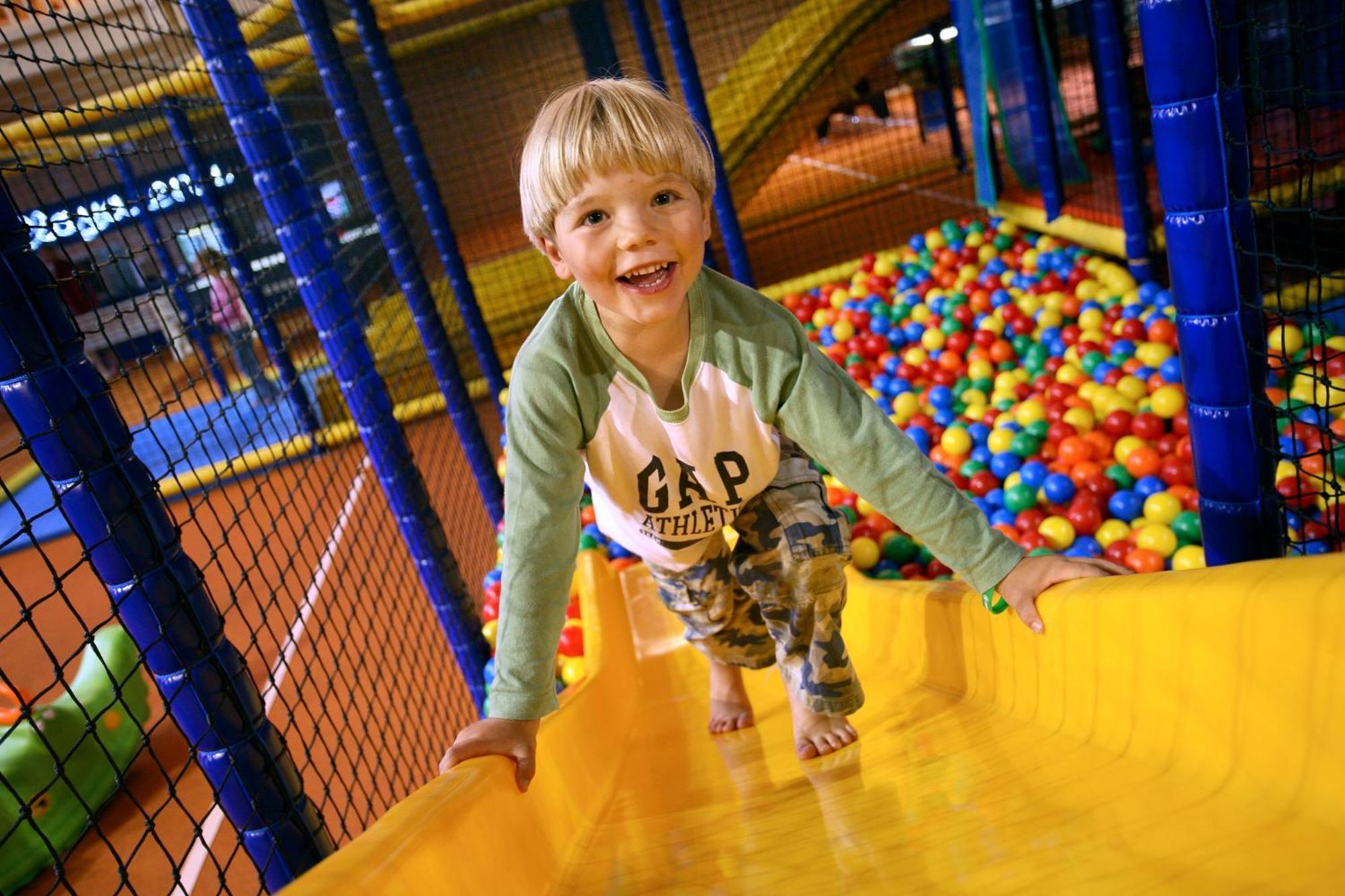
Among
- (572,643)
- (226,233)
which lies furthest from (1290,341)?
(226,233)

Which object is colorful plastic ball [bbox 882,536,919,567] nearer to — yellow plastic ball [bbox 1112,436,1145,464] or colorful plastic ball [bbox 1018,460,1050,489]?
colorful plastic ball [bbox 1018,460,1050,489]

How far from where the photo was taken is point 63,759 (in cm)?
213

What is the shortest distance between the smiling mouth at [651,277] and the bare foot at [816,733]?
25.8 inches

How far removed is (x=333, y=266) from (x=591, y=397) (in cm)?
113

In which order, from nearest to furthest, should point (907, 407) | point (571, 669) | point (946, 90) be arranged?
point (571, 669), point (907, 407), point (946, 90)

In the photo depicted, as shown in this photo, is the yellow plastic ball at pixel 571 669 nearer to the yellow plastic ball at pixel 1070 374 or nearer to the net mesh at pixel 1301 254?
the net mesh at pixel 1301 254

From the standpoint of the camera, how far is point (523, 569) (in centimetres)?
112

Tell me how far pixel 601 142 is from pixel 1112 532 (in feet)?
5.26

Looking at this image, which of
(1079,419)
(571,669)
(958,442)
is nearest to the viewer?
(571,669)

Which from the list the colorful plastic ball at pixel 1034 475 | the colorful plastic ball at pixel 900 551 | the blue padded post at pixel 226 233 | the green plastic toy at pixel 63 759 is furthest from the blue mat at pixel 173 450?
the colorful plastic ball at pixel 1034 475

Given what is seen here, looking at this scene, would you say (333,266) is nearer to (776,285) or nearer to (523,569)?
(523,569)

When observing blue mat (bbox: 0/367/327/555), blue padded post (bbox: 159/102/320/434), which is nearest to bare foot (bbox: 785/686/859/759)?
blue padded post (bbox: 159/102/320/434)

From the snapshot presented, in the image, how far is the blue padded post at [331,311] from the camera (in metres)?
1.85

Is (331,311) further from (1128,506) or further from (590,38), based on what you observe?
(590,38)
